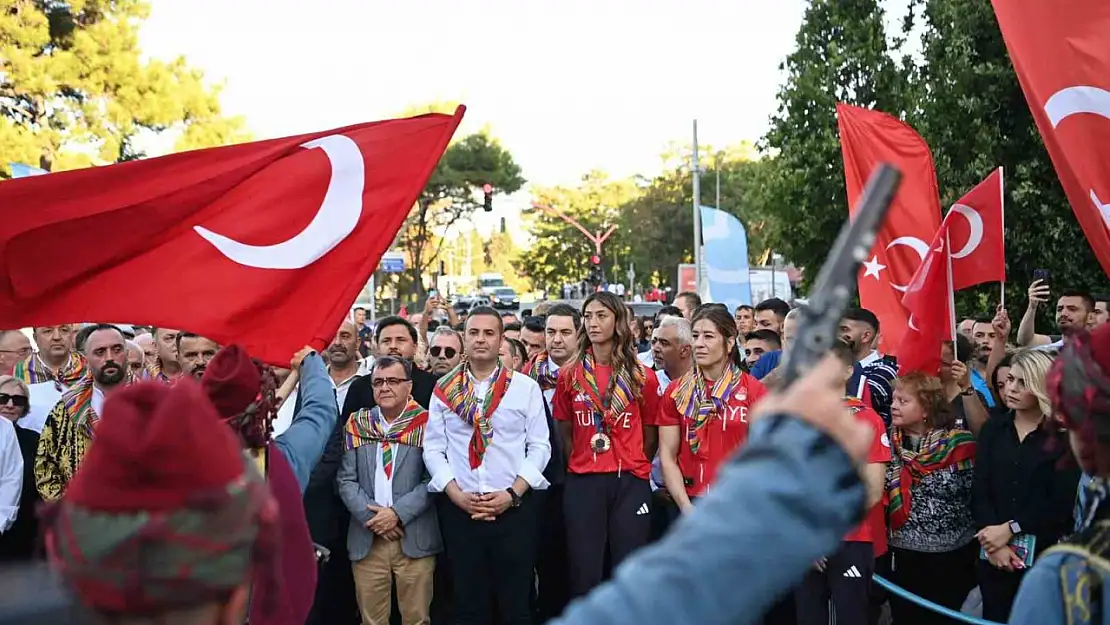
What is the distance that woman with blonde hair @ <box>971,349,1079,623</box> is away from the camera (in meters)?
5.87

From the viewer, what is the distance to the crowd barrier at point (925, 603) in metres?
6.09

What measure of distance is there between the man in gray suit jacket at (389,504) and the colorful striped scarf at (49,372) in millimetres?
2406

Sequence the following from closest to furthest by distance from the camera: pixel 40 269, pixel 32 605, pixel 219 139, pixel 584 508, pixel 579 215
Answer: pixel 32 605
pixel 40 269
pixel 584 508
pixel 219 139
pixel 579 215

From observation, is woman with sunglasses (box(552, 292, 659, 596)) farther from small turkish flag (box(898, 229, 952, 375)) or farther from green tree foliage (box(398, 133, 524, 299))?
green tree foliage (box(398, 133, 524, 299))

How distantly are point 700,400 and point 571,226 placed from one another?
7208 centimetres

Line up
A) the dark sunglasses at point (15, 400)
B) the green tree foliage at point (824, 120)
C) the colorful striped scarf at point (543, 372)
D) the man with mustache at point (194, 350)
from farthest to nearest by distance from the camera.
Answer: the green tree foliage at point (824, 120)
the colorful striped scarf at point (543, 372)
the dark sunglasses at point (15, 400)
the man with mustache at point (194, 350)

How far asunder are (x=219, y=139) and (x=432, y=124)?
2894 centimetres

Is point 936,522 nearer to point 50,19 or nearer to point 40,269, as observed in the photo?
point 40,269

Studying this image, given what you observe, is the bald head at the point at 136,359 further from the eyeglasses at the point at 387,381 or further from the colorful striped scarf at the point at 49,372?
the eyeglasses at the point at 387,381

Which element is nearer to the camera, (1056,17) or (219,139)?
(1056,17)

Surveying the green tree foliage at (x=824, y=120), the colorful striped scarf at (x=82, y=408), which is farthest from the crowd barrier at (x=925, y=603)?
the green tree foliage at (x=824, y=120)

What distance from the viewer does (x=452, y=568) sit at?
7.15 m

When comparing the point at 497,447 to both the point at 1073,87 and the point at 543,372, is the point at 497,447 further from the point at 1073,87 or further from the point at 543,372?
the point at 1073,87

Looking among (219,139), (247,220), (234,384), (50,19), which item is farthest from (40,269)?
(219,139)
